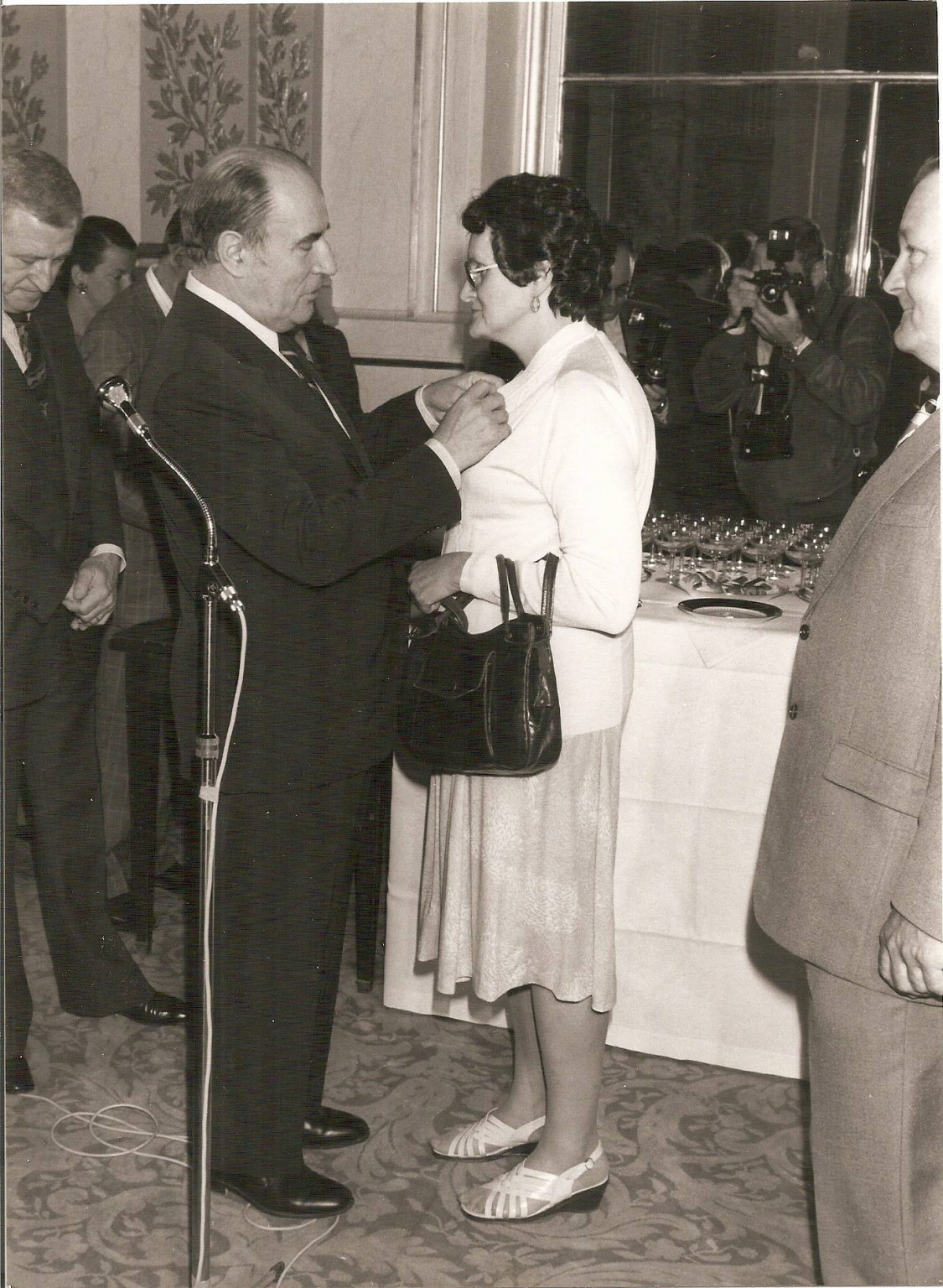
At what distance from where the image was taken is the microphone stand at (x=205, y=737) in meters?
1.65

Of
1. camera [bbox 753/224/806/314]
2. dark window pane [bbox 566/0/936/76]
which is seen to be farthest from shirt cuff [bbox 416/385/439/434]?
dark window pane [bbox 566/0/936/76]

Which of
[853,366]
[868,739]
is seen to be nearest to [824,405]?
[853,366]

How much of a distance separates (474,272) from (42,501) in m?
1.05

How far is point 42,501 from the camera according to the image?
257 cm

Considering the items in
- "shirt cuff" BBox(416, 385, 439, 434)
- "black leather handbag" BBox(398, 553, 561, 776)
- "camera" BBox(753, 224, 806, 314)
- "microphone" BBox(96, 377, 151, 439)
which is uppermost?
"camera" BBox(753, 224, 806, 314)

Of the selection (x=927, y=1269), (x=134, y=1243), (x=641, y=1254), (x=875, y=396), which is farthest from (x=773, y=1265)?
(x=875, y=396)

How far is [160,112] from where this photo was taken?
4.38 meters

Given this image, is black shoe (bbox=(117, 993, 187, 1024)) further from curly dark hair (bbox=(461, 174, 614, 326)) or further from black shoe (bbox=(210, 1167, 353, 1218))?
curly dark hair (bbox=(461, 174, 614, 326))

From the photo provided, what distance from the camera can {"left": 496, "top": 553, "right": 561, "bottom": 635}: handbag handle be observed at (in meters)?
1.98

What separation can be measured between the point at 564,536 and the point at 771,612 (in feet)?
2.99

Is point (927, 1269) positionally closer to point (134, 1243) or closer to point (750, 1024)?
point (750, 1024)

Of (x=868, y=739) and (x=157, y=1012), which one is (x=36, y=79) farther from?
(x=868, y=739)

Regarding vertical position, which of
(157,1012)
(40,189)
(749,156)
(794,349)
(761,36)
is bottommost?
(157,1012)

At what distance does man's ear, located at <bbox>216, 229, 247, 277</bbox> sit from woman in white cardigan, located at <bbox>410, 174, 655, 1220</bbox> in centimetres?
35
